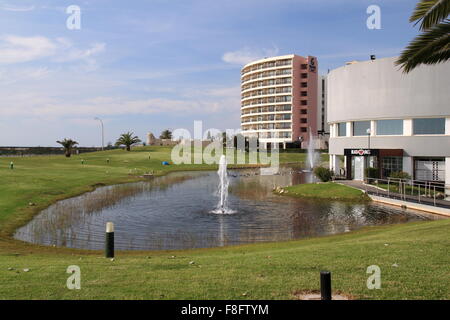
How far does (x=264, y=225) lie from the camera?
886 inches

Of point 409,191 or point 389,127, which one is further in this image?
point 389,127

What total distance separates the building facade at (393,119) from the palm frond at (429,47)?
25.8 meters

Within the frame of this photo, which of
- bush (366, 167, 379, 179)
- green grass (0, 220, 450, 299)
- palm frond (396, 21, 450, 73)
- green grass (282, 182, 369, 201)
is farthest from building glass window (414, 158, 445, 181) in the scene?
palm frond (396, 21, 450, 73)

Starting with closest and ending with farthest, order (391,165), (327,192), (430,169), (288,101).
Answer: (327,192)
(430,169)
(391,165)
(288,101)

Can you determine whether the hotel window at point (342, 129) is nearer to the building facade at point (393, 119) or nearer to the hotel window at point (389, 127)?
the building facade at point (393, 119)

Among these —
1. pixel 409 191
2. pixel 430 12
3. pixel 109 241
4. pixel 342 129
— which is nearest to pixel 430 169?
pixel 409 191

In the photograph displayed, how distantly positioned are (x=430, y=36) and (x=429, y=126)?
28458mm

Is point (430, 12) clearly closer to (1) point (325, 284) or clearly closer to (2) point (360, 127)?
(1) point (325, 284)

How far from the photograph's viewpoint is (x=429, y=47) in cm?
1163

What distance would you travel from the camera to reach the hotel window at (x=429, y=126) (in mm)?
35781

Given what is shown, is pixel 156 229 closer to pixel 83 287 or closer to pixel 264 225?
pixel 264 225

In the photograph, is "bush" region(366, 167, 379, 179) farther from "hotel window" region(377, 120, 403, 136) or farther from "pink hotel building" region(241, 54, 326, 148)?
"pink hotel building" region(241, 54, 326, 148)

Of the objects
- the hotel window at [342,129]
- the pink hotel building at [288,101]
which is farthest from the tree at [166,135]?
the hotel window at [342,129]
